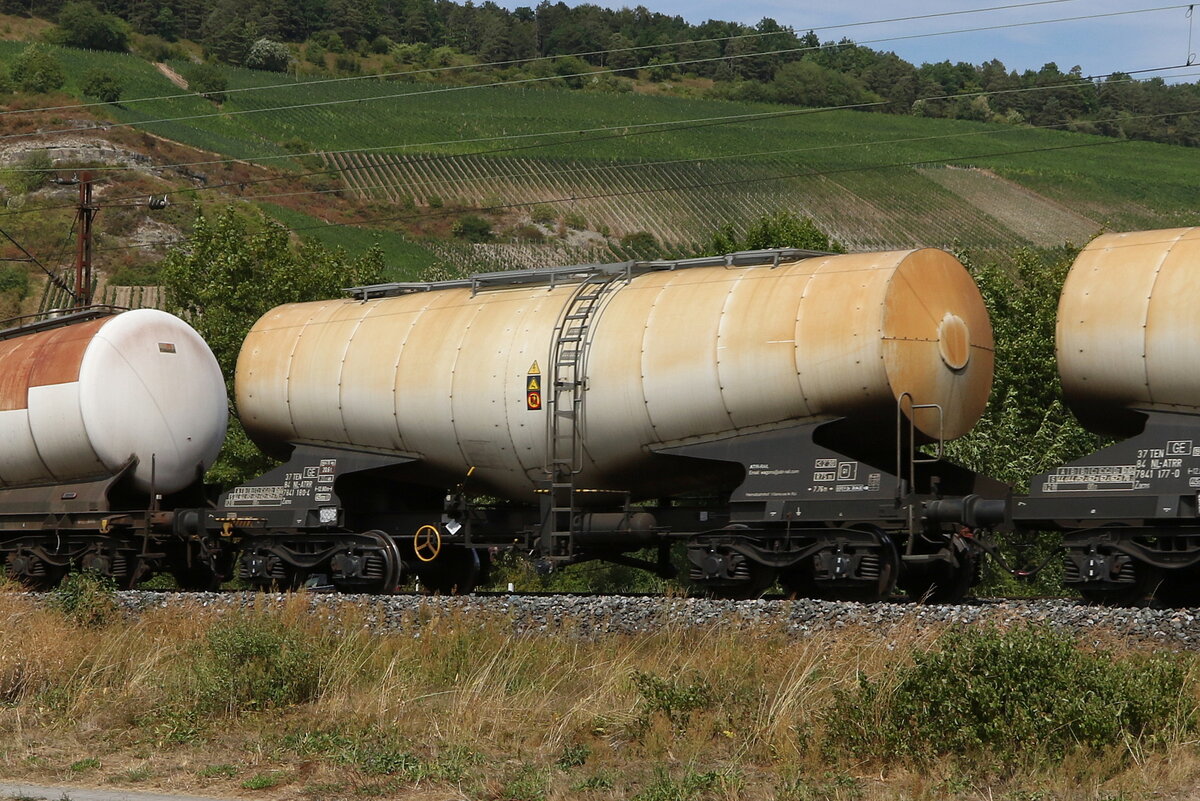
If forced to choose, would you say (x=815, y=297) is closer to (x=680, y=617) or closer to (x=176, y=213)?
(x=680, y=617)

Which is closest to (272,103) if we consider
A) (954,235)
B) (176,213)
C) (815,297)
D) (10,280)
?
(176,213)

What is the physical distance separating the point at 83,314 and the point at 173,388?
6.75 feet

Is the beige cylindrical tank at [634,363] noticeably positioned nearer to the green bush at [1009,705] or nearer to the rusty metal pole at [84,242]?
the green bush at [1009,705]

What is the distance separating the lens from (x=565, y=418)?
1716cm

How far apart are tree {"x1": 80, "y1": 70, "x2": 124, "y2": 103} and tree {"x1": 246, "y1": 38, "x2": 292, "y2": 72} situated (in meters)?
54.2

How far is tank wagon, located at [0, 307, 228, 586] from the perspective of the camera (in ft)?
65.6

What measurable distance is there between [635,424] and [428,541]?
151 inches

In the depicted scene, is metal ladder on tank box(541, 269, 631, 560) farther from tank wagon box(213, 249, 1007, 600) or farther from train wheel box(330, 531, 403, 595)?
train wheel box(330, 531, 403, 595)

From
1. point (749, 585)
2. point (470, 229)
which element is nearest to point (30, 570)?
point (749, 585)

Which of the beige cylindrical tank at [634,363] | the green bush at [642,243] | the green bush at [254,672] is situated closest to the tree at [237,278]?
the beige cylindrical tank at [634,363]

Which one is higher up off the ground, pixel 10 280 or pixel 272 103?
pixel 272 103

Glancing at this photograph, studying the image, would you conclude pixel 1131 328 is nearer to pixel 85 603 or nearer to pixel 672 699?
pixel 672 699

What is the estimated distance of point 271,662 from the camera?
12320mm

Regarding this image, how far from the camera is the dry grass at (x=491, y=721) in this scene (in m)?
9.15
